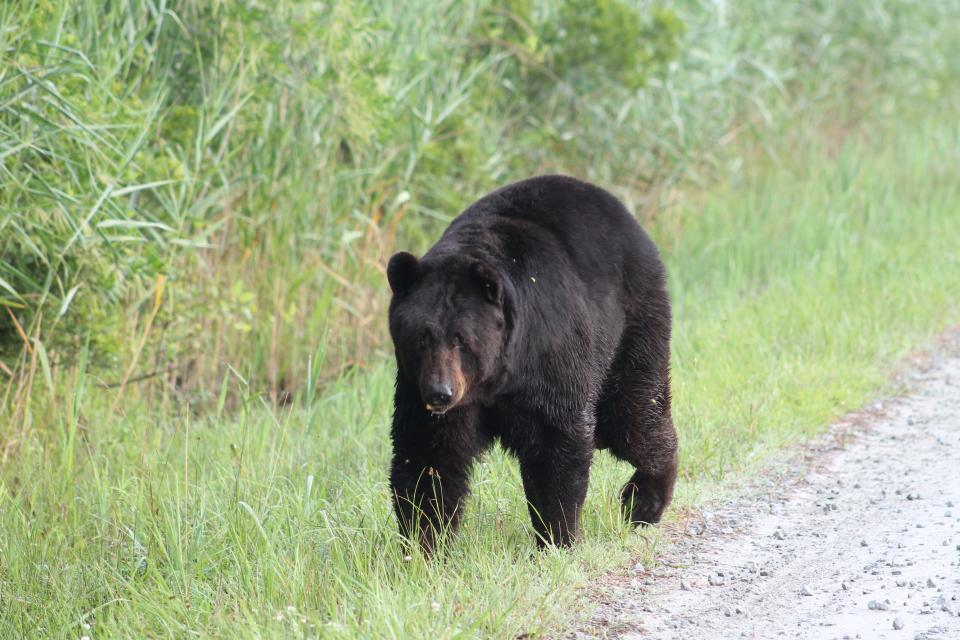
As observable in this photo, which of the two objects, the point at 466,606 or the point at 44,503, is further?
the point at 44,503

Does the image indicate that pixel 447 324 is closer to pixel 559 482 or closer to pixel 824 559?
pixel 559 482

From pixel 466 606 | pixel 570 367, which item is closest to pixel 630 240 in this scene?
pixel 570 367

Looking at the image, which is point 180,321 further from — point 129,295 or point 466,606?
point 466,606

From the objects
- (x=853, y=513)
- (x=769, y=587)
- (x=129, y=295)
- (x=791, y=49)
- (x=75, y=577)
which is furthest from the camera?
(x=791, y=49)

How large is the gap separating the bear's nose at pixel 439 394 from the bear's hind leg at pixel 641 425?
1312 mm

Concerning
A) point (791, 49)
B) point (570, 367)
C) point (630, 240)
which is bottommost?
point (570, 367)

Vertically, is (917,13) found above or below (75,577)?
above

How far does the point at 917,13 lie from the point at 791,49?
63.5 inches

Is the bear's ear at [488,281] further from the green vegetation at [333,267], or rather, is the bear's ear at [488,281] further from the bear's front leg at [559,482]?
the green vegetation at [333,267]

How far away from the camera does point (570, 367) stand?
475 centimetres

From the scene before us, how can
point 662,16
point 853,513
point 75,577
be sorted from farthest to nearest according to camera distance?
1. point 662,16
2. point 853,513
3. point 75,577

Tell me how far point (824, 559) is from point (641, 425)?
959 mm

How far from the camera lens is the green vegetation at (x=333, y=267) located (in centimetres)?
467

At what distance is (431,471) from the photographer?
4.57 metres
